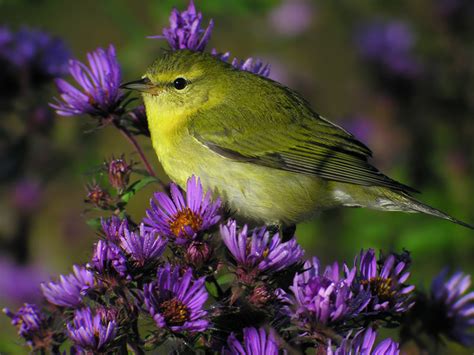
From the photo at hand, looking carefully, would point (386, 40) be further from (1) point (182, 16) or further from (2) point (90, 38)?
(2) point (90, 38)

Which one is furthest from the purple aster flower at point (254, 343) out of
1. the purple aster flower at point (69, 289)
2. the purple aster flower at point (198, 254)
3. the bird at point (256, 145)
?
the bird at point (256, 145)

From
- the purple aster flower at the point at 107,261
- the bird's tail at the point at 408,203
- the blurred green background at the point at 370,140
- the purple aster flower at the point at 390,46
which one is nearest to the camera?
the purple aster flower at the point at 107,261

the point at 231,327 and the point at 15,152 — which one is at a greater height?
the point at 15,152

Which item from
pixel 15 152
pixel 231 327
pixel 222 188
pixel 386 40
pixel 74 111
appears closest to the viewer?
pixel 231 327

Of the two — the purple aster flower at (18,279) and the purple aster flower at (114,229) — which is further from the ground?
the purple aster flower at (18,279)

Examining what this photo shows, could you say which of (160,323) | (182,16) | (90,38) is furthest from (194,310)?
(90,38)

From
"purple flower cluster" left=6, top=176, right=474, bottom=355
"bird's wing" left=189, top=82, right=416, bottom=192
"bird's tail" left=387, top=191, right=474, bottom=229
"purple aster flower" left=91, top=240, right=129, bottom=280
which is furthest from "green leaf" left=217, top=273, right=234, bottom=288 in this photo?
"bird's tail" left=387, top=191, right=474, bottom=229

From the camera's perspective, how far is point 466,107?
509 cm

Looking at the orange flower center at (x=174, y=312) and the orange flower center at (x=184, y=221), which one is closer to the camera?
the orange flower center at (x=174, y=312)

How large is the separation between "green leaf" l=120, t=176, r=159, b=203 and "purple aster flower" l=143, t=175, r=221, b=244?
12cm

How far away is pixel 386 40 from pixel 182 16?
3.15 meters

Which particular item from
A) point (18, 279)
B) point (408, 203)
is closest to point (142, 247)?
point (408, 203)

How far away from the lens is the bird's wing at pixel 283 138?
353 cm

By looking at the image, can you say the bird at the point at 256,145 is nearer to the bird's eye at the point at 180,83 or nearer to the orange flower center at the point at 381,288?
the bird's eye at the point at 180,83
